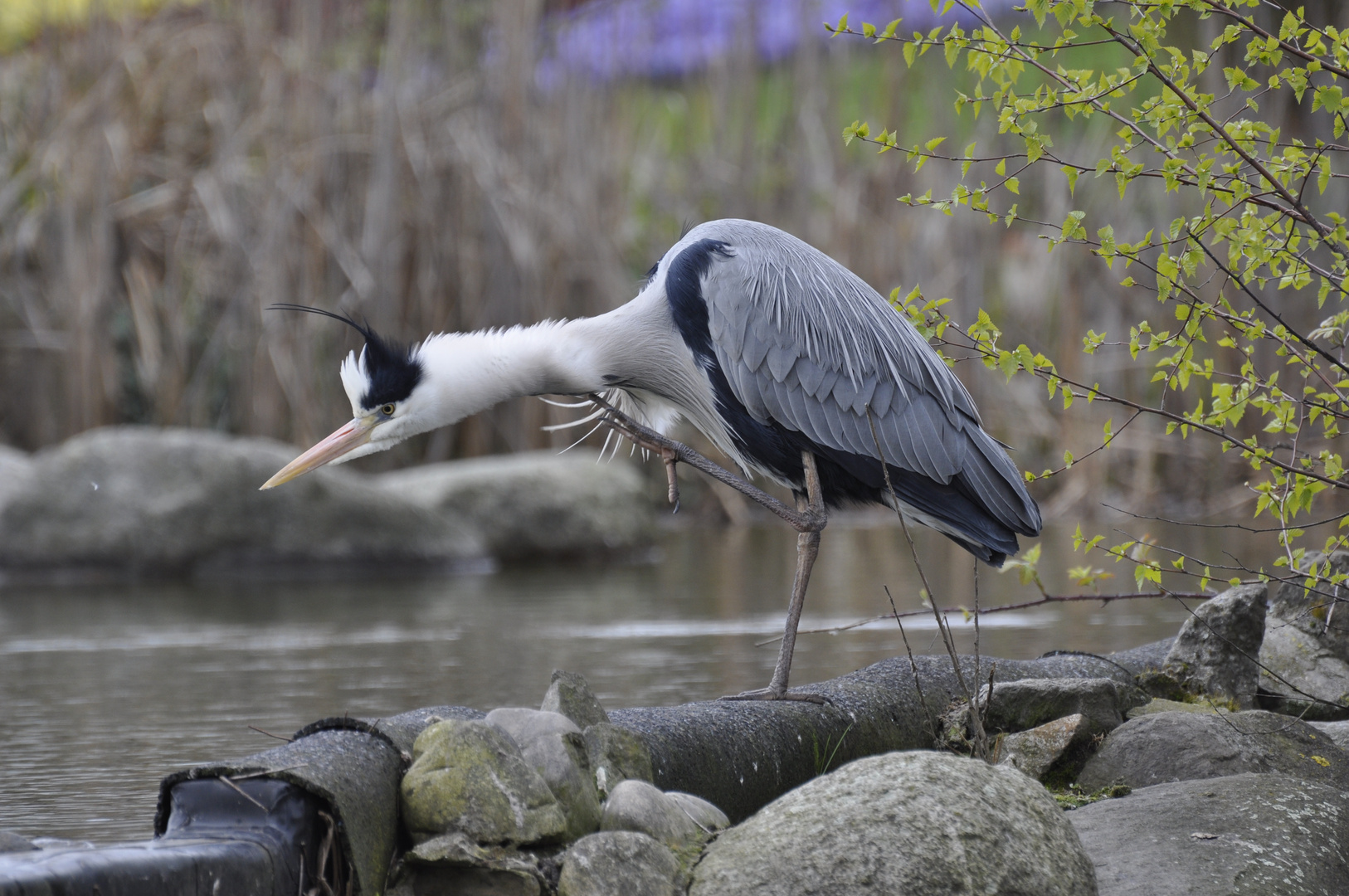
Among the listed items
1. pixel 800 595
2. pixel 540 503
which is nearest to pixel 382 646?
pixel 800 595

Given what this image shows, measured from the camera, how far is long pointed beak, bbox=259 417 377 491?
440cm

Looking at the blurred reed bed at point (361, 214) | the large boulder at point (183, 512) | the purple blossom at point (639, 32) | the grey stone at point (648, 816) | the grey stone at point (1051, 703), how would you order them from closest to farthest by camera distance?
the grey stone at point (648, 816) → the grey stone at point (1051, 703) → the large boulder at point (183, 512) → the blurred reed bed at point (361, 214) → the purple blossom at point (639, 32)

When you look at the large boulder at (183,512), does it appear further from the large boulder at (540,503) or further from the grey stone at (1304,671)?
the grey stone at (1304,671)

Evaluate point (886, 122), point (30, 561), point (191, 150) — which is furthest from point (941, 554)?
point (191, 150)

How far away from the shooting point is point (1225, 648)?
4566 millimetres

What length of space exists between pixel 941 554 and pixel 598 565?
2.56 metres

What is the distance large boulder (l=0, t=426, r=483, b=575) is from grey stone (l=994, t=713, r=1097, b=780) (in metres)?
6.76

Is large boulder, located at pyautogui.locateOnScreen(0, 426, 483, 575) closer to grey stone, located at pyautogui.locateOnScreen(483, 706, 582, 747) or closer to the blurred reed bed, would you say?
the blurred reed bed

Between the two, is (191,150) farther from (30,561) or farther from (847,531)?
(847,531)

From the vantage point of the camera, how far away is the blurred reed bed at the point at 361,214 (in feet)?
37.7

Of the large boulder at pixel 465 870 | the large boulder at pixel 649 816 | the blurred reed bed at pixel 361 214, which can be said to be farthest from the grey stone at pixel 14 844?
the blurred reed bed at pixel 361 214

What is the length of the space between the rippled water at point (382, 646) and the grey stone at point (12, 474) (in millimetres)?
A: 745

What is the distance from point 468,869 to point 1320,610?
313 centimetres

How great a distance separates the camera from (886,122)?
47.2ft
